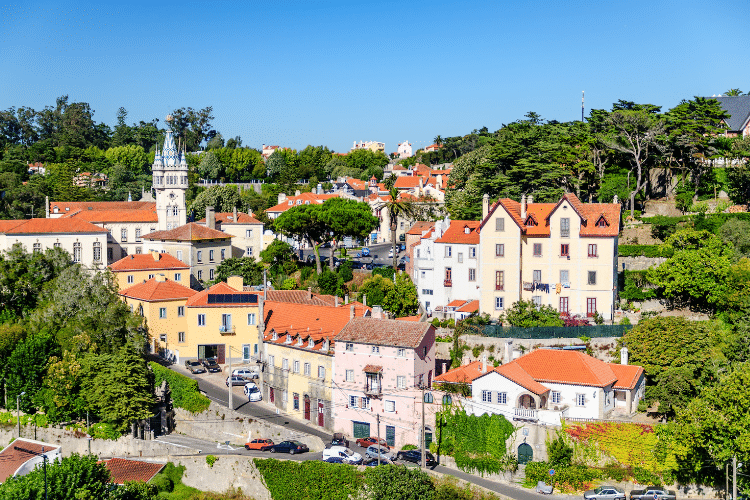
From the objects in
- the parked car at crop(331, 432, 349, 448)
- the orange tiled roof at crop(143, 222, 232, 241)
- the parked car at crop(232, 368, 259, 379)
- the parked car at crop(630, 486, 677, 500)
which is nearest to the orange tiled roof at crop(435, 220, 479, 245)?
the parked car at crop(232, 368, 259, 379)

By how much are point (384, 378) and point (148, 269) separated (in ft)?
102

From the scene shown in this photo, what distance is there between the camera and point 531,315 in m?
58.5

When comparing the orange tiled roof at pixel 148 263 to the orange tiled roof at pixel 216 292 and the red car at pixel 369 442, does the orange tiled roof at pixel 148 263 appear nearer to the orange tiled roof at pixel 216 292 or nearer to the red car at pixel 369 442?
the orange tiled roof at pixel 216 292

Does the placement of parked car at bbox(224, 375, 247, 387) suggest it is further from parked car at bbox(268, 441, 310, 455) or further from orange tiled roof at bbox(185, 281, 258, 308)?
parked car at bbox(268, 441, 310, 455)

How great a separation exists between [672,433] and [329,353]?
20963mm

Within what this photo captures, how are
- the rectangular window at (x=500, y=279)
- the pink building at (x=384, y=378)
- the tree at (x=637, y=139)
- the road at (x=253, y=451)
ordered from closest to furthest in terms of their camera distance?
the road at (x=253, y=451) < the pink building at (x=384, y=378) < the rectangular window at (x=500, y=279) < the tree at (x=637, y=139)

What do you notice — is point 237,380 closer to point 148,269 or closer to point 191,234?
Answer: point 148,269

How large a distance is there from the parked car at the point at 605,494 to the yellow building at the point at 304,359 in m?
16.8

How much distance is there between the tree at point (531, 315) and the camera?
58.1 m

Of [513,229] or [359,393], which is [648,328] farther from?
[359,393]

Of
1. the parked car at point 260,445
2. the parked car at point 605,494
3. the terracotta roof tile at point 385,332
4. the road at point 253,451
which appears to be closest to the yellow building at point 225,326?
the road at point 253,451

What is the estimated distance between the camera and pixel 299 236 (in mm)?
81312

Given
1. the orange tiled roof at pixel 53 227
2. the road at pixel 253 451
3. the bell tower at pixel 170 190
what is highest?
the bell tower at pixel 170 190

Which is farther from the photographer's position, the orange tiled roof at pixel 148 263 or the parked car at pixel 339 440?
the orange tiled roof at pixel 148 263
